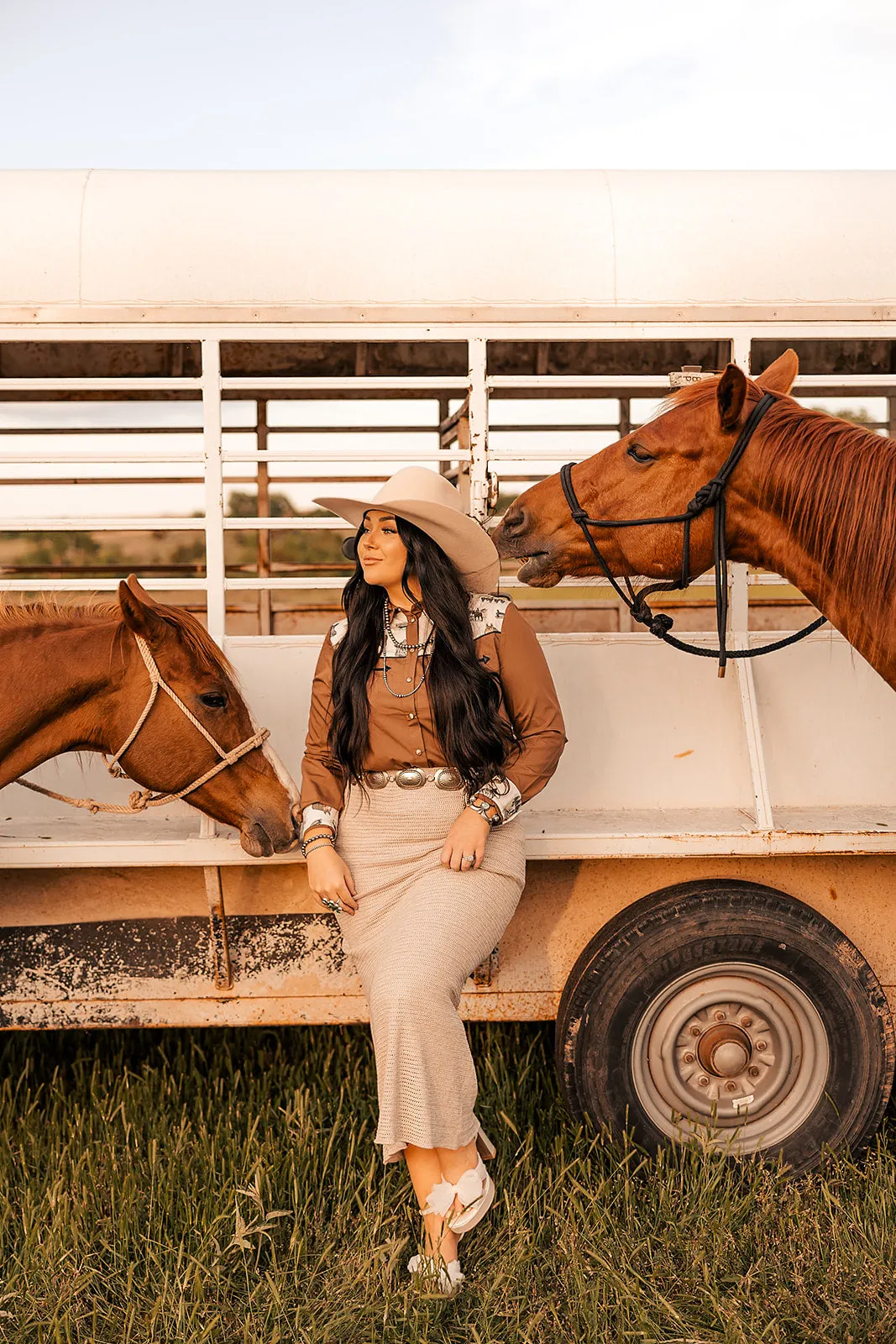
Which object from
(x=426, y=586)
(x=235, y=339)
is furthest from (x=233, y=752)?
(x=235, y=339)

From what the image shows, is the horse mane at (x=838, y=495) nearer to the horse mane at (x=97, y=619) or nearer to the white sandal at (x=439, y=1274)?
the horse mane at (x=97, y=619)

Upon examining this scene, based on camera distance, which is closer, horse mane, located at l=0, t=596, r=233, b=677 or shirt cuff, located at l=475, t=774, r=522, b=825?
shirt cuff, located at l=475, t=774, r=522, b=825

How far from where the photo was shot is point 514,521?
99.9 inches

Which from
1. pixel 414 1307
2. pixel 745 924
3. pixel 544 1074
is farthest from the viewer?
pixel 544 1074

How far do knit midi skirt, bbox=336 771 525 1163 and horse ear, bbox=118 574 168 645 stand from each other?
61cm

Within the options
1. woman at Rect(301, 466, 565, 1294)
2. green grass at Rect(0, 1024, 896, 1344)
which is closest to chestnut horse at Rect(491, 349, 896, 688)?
woman at Rect(301, 466, 565, 1294)

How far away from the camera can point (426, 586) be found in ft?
7.80

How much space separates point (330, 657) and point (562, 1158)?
145cm

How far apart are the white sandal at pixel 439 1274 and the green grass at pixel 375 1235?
0.03 m

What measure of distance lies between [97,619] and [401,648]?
77cm

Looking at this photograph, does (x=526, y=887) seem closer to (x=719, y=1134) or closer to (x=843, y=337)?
(x=719, y=1134)

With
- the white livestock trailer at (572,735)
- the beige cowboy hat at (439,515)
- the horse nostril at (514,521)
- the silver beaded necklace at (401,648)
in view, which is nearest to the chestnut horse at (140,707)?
the white livestock trailer at (572,735)

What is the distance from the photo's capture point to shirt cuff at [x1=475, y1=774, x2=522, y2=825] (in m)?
2.33

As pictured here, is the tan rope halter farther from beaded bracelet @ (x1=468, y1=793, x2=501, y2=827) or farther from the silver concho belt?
beaded bracelet @ (x1=468, y1=793, x2=501, y2=827)
